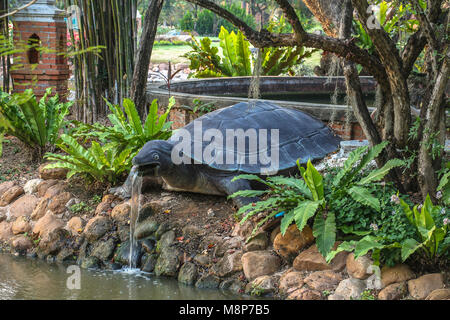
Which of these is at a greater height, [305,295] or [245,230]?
[245,230]

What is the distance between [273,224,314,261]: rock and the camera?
16.1ft

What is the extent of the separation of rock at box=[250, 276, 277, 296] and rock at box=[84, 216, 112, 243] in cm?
191

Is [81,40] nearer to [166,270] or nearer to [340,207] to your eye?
[166,270]

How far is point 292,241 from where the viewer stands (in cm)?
493

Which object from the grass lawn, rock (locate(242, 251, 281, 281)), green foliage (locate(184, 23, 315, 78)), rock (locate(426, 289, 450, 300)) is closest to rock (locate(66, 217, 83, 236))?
rock (locate(242, 251, 281, 281))

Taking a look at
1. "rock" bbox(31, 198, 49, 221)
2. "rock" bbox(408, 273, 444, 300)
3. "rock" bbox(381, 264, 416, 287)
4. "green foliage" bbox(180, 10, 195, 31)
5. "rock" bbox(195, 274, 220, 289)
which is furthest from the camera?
"green foliage" bbox(180, 10, 195, 31)

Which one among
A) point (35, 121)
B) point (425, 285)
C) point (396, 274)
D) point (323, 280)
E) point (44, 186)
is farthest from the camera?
point (35, 121)

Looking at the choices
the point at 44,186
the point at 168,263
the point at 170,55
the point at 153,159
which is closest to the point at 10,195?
the point at 44,186

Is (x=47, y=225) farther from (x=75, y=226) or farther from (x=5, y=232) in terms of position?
(x=5, y=232)

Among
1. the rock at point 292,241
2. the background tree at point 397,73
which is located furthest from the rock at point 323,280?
the background tree at point 397,73

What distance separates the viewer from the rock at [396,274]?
4293 millimetres

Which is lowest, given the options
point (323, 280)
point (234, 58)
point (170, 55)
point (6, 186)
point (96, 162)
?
point (323, 280)

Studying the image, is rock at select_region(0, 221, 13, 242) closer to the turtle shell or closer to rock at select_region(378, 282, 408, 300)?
the turtle shell

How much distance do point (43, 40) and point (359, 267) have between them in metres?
6.52
